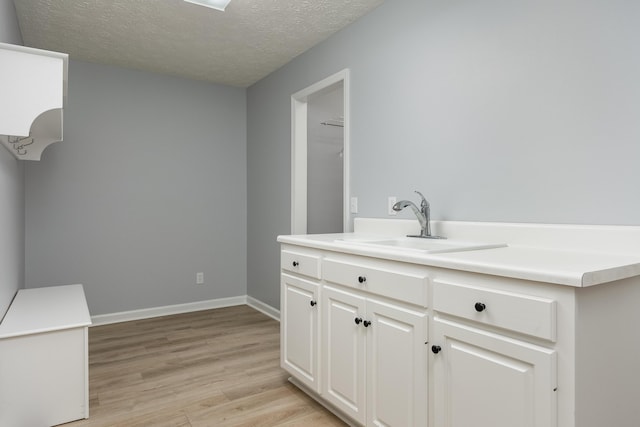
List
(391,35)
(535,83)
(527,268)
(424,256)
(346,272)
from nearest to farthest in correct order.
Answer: (527,268) < (424,256) < (535,83) < (346,272) < (391,35)

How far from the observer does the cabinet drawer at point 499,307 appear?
1070 mm

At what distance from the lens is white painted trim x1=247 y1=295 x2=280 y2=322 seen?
12.5 feet

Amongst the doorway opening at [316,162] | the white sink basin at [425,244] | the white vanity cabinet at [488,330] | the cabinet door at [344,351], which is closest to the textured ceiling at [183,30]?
the doorway opening at [316,162]

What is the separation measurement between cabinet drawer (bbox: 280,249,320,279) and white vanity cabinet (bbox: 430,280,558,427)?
2.62 ft

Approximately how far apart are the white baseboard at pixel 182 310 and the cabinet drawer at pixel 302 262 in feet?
5.06

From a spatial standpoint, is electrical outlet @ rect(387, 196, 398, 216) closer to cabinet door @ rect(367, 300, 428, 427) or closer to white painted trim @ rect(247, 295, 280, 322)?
cabinet door @ rect(367, 300, 428, 427)

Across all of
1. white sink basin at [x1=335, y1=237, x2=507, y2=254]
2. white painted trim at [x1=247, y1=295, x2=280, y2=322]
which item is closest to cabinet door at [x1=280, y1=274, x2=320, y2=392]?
white sink basin at [x1=335, y1=237, x2=507, y2=254]

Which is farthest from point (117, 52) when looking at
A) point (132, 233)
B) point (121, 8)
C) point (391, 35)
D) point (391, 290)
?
point (391, 290)

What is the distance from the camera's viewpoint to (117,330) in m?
3.48

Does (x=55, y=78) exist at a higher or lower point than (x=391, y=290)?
higher

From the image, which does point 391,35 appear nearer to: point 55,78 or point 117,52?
point 55,78

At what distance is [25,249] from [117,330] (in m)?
1.02

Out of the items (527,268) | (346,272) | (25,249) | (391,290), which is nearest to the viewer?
(527,268)

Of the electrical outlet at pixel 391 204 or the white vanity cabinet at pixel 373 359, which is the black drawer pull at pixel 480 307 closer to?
the white vanity cabinet at pixel 373 359
